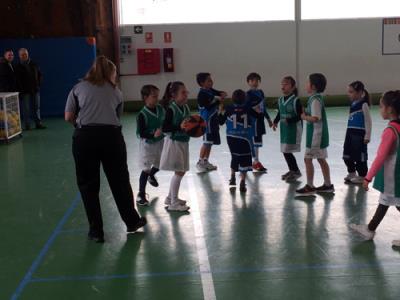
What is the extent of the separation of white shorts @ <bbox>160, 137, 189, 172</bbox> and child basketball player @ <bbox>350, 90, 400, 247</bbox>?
207 centimetres

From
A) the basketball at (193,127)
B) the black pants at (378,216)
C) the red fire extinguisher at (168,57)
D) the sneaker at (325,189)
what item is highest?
the red fire extinguisher at (168,57)

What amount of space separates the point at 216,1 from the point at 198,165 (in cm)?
970

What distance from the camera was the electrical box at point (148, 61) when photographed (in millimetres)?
16656

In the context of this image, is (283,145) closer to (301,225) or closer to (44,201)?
(301,225)

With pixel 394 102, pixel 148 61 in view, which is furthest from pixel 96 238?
pixel 148 61

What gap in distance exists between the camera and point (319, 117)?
646 cm

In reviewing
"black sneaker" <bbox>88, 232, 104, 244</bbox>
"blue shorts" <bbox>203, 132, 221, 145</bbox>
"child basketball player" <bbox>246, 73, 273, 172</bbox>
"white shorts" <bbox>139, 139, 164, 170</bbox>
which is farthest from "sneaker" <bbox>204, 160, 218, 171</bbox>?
"black sneaker" <bbox>88, 232, 104, 244</bbox>

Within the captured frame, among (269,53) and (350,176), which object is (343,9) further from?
(350,176)

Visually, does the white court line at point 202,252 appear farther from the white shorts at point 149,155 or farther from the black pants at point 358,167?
the black pants at point 358,167

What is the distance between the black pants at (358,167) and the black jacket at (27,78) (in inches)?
341

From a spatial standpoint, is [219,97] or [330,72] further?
[330,72]

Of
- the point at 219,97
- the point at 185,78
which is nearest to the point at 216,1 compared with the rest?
the point at 185,78

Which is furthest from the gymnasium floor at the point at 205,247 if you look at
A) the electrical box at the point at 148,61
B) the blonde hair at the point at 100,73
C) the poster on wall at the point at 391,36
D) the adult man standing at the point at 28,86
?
the poster on wall at the point at 391,36

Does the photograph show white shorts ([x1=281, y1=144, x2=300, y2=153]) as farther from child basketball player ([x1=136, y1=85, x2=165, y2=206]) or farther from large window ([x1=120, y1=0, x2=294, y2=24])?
large window ([x1=120, y1=0, x2=294, y2=24])
